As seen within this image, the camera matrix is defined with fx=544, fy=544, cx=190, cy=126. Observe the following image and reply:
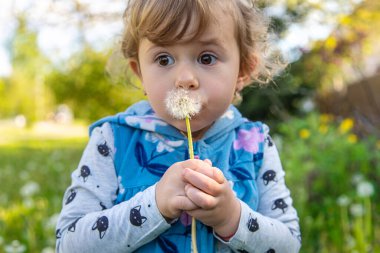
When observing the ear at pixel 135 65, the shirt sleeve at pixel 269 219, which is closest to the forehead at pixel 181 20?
the ear at pixel 135 65

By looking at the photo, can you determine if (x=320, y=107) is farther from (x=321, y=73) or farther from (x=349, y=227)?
(x=349, y=227)

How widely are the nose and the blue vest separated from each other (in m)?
0.22

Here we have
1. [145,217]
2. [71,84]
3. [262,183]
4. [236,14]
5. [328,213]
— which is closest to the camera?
[145,217]

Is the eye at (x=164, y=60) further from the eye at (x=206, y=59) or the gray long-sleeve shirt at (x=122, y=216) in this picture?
the gray long-sleeve shirt at (x=122, y=216)

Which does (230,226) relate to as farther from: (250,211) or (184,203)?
(184,203)

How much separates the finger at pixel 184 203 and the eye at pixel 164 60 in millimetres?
366

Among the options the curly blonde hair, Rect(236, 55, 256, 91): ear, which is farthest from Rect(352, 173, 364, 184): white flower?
Rect(236, 55, 256, 91): ear

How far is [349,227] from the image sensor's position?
3.06 meters

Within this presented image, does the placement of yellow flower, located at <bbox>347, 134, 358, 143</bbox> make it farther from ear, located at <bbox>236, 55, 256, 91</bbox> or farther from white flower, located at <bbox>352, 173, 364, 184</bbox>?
ear, located at <bbox>236, 55, 256, 91</bbox>

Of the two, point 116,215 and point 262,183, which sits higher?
point 262,183

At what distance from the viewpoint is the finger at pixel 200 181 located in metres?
1.23

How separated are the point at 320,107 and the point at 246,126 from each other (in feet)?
16.9

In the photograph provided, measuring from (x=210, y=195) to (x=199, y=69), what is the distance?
339 millimetres

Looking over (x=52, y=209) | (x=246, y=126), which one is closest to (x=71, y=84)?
(x=52, y=209)
